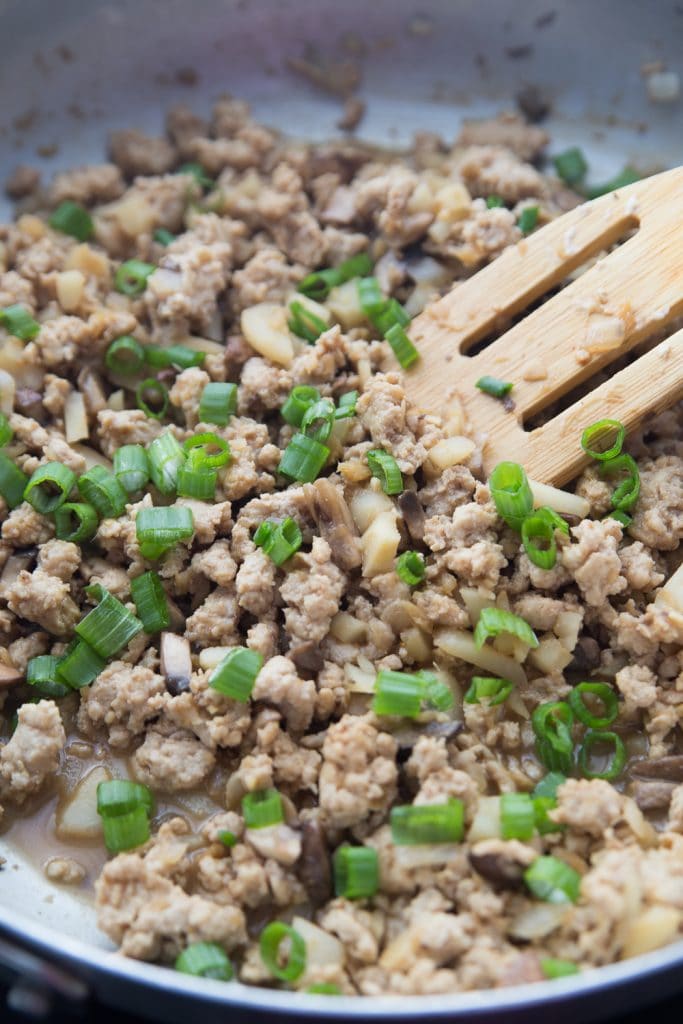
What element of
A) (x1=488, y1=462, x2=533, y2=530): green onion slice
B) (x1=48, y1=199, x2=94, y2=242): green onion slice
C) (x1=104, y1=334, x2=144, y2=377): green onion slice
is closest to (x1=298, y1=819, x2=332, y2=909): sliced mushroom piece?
(x1=488, y1=462, x2=533, y2=530): green onion slice

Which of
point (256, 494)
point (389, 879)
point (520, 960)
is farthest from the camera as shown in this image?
point (256, 494)

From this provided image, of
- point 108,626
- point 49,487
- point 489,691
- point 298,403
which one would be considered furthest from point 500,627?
point 49,487

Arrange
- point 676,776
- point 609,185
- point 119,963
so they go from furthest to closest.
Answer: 1. point 609,185
2. point 676,776
3. point 119,963

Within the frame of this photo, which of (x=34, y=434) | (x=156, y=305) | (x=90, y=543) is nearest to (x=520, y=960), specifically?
(x=90, y=543)

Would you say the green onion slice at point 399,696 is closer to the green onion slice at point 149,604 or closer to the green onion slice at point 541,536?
the green onion slice at point 541,536

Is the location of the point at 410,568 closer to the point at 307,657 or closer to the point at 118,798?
the point at 307,657

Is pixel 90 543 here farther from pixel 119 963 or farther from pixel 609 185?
pixel 609 185
